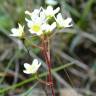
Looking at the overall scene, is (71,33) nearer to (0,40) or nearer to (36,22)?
(0,40)

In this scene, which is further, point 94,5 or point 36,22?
point 94,5

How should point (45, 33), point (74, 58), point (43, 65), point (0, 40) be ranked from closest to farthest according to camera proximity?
point (45, 33)
point (43, 65)
point (74, 58)
point (0, 40)

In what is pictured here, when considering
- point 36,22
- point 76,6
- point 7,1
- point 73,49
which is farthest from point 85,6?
point 36,22

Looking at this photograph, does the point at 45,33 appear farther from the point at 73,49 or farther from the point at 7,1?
the point at 7,1

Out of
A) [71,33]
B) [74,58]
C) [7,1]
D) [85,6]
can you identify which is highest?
[7,1]

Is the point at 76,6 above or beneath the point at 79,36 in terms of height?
above

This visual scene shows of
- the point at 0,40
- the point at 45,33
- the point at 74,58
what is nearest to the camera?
the point at 45,33

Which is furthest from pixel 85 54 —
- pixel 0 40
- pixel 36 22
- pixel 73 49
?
pixel 36 22

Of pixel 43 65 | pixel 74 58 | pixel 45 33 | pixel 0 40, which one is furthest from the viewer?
pixel 0 40

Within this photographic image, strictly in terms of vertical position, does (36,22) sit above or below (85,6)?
below
